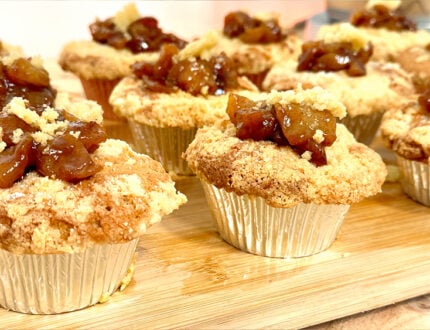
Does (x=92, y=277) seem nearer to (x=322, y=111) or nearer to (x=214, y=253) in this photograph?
(x=214, y=253)

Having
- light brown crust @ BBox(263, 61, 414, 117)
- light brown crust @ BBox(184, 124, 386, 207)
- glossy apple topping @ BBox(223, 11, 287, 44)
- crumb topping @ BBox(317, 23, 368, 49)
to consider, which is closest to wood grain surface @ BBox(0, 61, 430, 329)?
light brown crust @ BBox(184, 124, 386, 207)

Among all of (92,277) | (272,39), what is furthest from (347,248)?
(272,39)

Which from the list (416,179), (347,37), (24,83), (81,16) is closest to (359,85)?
(347,37)

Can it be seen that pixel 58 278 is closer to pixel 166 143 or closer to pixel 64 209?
pixel 64 209

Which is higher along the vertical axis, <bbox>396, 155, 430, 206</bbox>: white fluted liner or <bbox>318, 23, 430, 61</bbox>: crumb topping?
<bbox>318, 23, 430, 61</bbox>: crumb topping

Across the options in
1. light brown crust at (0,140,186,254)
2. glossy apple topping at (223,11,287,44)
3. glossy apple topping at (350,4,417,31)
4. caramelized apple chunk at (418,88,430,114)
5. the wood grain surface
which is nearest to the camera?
light brown crust at (0,140,186,254)

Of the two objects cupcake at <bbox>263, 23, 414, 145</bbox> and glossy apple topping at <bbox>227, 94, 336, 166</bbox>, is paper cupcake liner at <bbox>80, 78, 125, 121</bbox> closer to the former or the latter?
cupcake at <bbox>263, 23, 414, 145</bbox>

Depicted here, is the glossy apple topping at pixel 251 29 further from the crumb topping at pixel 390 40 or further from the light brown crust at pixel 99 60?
the light brown crust at pixel 99 60
